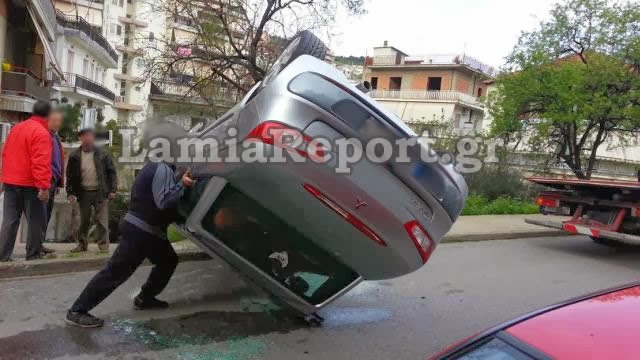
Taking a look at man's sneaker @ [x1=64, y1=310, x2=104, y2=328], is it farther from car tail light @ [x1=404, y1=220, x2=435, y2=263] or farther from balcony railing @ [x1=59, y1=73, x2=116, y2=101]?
balcony railing @ [x1=59, y1=73, x2=116, y2=101]

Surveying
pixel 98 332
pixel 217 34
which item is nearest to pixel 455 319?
pixel 98 332

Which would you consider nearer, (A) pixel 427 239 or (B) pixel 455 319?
(A) pixel 427 239

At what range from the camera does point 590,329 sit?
188cm

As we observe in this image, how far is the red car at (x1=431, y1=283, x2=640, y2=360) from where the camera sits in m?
1.73

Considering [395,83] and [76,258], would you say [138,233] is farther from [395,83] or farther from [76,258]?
[395,83]

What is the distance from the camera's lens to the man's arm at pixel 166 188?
3938mm

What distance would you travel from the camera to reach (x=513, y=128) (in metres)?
16.8

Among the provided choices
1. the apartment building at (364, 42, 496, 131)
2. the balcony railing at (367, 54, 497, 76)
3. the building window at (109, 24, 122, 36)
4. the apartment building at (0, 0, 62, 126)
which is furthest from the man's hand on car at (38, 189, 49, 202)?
the building window at (109, 24, 122, 36)

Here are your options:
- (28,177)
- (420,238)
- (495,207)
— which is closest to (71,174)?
(28,177)

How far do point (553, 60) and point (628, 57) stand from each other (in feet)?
6.69

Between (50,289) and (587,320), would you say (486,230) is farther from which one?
(587,320)

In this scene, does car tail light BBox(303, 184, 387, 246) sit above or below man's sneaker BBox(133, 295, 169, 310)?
above

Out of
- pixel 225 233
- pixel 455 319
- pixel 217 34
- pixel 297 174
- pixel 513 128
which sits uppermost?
pixel 217 34

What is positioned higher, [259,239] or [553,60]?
[553,60]
